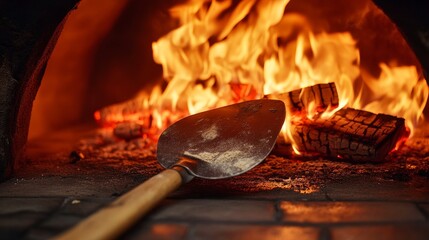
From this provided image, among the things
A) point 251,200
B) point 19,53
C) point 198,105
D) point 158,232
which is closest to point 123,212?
point 158,232

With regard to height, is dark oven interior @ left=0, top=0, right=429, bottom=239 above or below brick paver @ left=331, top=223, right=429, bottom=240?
above

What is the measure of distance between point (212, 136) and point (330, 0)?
134cm

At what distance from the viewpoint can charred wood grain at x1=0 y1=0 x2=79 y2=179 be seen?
60.7 inches

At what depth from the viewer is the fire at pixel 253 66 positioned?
7.83 feet

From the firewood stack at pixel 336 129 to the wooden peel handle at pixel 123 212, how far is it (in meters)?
0.88

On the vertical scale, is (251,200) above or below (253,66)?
below

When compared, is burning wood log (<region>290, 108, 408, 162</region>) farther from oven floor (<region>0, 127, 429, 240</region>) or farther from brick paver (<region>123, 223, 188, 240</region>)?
brick paver (<region>123, 223, 188, 240</region>)

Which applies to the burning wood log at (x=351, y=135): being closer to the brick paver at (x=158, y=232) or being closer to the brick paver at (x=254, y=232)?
the brick paver at (x=254, y=232)

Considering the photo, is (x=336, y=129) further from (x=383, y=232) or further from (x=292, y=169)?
(x=383, y=232)

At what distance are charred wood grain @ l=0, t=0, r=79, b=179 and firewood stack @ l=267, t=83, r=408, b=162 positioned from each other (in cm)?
107

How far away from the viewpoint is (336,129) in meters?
2.06

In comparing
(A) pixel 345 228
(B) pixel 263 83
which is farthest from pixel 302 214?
(B) pixel 263 83

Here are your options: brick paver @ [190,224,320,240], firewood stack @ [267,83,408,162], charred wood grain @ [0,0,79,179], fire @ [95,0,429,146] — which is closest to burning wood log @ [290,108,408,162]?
firewood stack @ [267,83,408,162]

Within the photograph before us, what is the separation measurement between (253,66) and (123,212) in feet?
4.88
